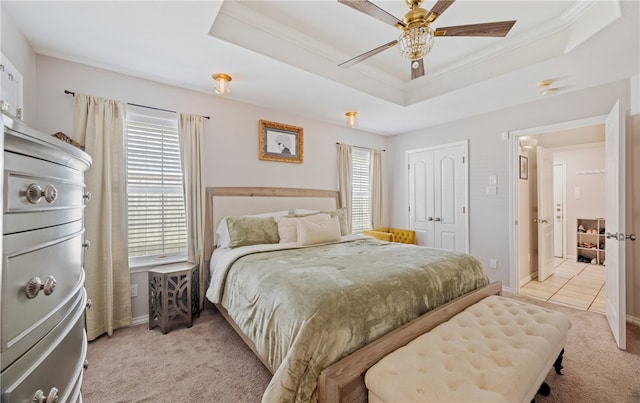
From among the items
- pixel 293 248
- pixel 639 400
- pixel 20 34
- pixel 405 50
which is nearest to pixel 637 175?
pixel 639 400

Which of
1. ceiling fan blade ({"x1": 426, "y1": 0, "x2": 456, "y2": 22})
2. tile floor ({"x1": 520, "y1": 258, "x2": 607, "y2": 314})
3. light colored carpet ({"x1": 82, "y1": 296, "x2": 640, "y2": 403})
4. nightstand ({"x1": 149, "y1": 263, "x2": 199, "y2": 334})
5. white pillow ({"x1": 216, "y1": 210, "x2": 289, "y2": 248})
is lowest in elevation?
tile floor ({"x1": 520, "y1": 258, "x2": 607, "y2": 314})

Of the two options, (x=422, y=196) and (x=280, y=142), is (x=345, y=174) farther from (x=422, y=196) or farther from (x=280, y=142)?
(x=422, y=196)

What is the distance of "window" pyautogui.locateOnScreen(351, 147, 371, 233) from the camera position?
4.78 meters

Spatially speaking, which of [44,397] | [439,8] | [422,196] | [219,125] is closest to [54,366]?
[44,397]

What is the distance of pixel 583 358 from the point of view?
2131mm

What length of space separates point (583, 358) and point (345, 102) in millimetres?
3338

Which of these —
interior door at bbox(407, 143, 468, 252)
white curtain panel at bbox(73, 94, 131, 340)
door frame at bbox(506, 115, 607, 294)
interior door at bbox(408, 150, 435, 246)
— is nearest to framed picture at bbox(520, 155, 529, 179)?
door frame at bbox(506, 115, 607, 294)

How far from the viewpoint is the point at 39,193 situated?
2.67 feet

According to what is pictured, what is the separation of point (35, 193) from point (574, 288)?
17.8 ft

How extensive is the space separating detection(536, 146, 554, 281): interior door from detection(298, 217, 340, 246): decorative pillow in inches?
129

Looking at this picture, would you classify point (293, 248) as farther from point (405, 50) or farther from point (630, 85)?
point (630, 85)

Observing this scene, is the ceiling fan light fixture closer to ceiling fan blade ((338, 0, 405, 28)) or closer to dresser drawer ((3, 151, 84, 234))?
ceiling fan blade ((338, 0, 405, 28))

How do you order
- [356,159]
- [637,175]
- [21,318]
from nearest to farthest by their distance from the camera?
[21,318] < [637,175] < [356,159]

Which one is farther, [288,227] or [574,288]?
[574,288]
